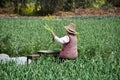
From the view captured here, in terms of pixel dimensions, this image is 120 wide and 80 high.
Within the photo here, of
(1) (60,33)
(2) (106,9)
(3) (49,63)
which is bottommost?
(2) (106,9)

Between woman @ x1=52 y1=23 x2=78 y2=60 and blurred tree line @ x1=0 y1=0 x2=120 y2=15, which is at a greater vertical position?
woman @ x1=52 y1=23 x2=78 y2=60

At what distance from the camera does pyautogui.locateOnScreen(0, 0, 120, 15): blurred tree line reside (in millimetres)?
34656

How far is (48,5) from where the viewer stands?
3519 centimetres

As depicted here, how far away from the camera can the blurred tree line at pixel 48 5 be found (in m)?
34.7

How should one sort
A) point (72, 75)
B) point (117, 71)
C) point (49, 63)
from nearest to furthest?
point (72, 75)
point (117, 71)
point (49, 63)

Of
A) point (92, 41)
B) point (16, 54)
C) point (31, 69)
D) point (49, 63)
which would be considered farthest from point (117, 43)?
point (31, 69)

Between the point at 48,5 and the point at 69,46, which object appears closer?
the point at 69,46

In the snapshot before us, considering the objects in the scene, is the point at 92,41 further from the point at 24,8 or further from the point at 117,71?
the point at 24,8

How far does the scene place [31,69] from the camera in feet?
24.5

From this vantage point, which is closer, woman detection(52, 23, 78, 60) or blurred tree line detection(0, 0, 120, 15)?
woman detection(52, 23, 78, 60)

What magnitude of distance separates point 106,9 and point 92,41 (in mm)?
23594

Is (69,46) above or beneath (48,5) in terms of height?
above

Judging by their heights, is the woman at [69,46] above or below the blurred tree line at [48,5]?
above

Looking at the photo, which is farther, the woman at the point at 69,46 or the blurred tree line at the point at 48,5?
the blurred tree line at the point at 48,5
